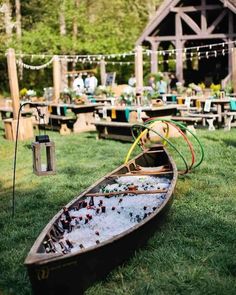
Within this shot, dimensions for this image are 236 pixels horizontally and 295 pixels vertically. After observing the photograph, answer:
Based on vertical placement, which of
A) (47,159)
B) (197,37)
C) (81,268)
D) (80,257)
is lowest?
(81,268)

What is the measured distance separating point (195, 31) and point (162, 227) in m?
18.8

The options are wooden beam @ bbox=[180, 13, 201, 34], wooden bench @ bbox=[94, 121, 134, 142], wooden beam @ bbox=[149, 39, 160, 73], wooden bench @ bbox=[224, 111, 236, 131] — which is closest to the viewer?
wooden bench @ bbox=[94, 121, 134, 142]

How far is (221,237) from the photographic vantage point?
620 centimetres

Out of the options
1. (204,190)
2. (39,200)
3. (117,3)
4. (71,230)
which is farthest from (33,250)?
(117,3)

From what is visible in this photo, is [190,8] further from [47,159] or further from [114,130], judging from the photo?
[47,159]

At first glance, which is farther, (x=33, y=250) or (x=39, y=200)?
(x=39, y=200)

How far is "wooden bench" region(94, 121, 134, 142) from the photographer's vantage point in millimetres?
13773

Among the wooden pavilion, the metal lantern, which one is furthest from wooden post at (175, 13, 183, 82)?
the metal lantern

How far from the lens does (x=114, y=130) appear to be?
14.5m

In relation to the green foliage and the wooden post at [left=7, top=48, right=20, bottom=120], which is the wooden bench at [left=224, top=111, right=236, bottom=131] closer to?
the wooden post at [left=7, top=48, right=20, bottom=120]

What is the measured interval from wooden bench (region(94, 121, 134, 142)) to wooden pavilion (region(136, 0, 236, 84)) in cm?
927

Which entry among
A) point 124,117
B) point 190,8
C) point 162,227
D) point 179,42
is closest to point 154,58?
point 179,42

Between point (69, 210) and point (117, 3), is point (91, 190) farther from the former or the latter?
point (117, 3)

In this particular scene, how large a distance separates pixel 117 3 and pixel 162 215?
101ft
